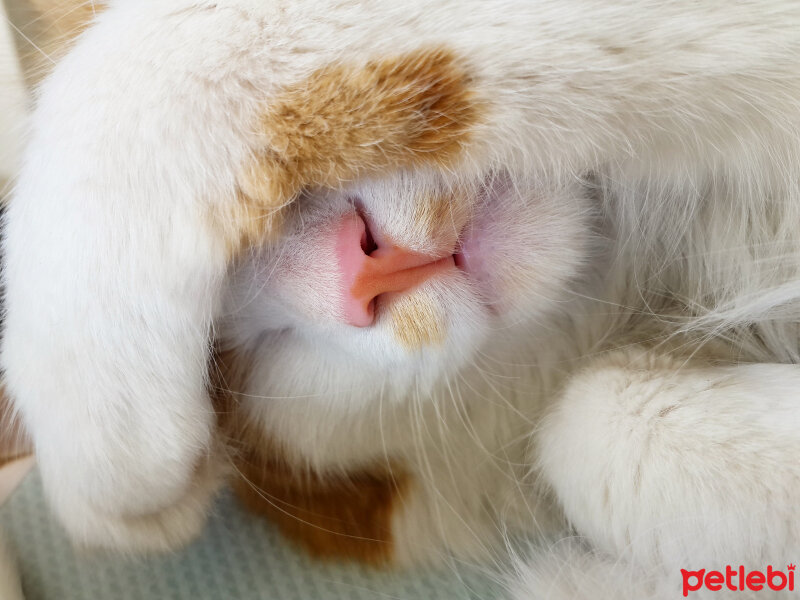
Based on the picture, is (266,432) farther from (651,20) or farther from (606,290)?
(651,20)

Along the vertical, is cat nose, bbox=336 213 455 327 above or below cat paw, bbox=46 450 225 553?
above

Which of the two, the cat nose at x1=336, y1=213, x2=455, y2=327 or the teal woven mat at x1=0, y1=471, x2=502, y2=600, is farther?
the teal woven mat at x1=0, y1=471, x2=502, y2=600

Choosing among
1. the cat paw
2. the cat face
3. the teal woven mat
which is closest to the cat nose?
the cat face

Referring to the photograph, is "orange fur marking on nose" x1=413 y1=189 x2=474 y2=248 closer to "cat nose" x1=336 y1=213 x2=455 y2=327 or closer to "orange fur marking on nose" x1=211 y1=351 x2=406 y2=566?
"cat nose" x1=336 y1=213 x2=455 y2=327

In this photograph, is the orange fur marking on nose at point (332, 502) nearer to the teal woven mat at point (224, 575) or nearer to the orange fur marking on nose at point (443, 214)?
the teal woven mat at point (224, 575)

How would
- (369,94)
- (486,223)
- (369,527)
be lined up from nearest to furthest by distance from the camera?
(369,94)
(486,223)
(369,527)

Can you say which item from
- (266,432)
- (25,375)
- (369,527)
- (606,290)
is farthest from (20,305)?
(606,290)
